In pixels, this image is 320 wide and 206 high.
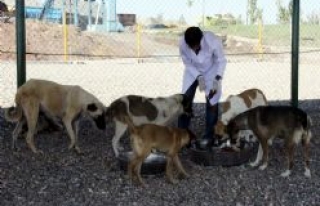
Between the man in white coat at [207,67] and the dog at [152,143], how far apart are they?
1050 millimetres

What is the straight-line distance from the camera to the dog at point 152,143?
6012mm

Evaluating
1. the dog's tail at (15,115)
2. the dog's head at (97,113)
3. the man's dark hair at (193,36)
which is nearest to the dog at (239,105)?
the man's dark hair at (193,36)

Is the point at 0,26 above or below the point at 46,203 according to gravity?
above

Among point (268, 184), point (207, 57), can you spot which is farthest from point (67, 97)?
point (268, 184)

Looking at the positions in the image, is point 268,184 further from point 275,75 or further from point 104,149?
point 275,75

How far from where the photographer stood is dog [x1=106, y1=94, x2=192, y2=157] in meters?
7.30

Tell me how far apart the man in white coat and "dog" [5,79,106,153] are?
49.6 inches

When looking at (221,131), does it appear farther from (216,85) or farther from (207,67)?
(207,67)

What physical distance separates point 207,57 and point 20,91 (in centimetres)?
259

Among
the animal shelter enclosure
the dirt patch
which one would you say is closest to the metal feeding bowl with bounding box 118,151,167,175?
the animal shelter enclosure

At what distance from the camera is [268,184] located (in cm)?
614

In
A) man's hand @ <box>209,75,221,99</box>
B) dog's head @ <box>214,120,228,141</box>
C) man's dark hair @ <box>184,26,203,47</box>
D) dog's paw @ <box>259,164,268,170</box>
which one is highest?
man's dark hair @ <box>184,26,203,47</box>

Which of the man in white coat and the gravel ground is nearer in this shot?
the gravel ground

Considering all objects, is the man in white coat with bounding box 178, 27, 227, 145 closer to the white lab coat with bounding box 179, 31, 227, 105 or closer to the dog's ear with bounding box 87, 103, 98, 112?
the white lab coat with bounding box 179, 31, 227, 105
